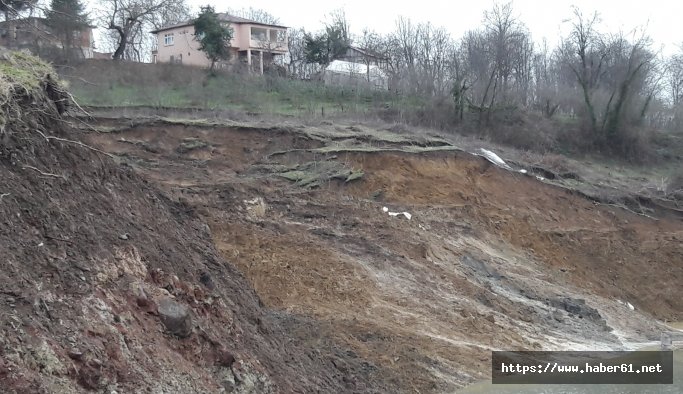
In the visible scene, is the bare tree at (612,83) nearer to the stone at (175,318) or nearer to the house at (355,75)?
the house at (355,75)

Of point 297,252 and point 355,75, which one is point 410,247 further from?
point 355,75

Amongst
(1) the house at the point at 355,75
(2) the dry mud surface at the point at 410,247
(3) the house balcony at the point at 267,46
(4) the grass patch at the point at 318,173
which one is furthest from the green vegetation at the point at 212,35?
(4) the grass patch at the point at 318,173

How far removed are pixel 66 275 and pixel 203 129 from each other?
61.0 feet

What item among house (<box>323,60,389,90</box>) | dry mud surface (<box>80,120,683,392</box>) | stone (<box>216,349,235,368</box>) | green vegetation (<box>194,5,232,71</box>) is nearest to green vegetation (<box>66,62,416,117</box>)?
green vegetation (<box>194,5,232,71</box>)

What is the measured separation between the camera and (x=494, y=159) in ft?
91.7

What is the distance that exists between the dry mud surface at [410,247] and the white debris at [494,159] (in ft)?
2.05

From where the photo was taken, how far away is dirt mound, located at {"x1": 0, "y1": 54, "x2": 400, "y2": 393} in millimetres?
6859

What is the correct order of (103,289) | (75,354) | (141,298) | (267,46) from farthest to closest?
1. (267,46)
2. (141,298)
3. (103,289)
4. (75,354)

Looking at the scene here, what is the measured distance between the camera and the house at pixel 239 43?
1828 inches

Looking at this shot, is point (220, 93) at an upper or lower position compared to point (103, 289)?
upper

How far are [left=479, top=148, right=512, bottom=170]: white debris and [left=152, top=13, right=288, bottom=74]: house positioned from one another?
67.2ft

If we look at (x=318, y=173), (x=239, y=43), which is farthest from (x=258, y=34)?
(x=318, y=173)

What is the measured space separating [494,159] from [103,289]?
21.7 metres

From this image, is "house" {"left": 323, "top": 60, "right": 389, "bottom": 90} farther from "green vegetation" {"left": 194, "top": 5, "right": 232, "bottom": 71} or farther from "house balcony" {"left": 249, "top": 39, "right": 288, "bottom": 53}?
"green vegetation" {"left": 194, "top": 5, "right": 232, "bottom": 71}
